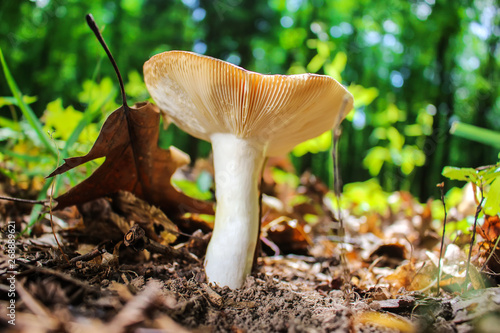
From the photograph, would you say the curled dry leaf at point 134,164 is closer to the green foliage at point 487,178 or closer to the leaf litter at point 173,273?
the leaf litter at point 173,273

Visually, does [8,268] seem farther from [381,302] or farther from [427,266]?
[427,266]

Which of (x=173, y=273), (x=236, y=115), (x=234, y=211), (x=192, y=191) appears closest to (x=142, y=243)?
(x=173, y=273)

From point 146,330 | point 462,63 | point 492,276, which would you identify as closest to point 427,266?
point 492,276

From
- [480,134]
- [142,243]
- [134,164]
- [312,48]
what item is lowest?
[142,243]

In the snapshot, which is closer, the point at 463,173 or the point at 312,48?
the point at 463,173

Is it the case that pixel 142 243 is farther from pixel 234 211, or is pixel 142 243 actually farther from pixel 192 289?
pixel 234 211

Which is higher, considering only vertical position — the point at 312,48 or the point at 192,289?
the point at 312,48
